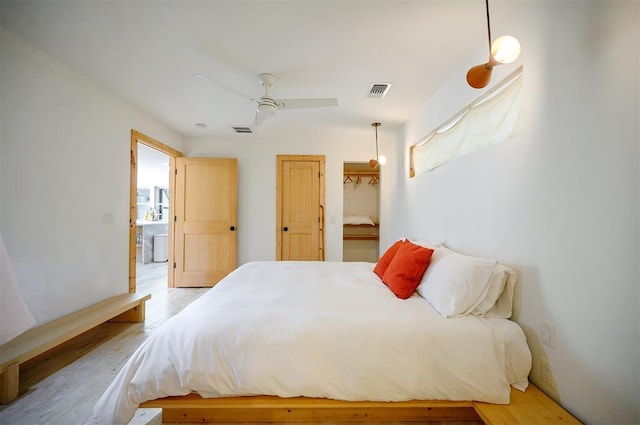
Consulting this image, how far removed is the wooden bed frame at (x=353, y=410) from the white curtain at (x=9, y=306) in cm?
98

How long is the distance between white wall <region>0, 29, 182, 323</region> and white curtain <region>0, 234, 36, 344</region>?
0.66m

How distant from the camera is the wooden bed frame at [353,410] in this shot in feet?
4.15

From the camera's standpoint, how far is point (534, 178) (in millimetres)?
1504

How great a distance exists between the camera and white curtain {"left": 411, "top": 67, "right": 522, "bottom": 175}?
1.73m

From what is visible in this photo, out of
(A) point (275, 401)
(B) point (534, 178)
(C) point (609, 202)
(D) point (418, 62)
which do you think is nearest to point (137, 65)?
(D) point (418, 62)

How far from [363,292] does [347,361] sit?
2.07ft

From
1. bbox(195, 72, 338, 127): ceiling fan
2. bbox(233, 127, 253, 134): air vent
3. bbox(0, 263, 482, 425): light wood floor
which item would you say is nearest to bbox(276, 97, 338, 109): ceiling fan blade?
bbox(195, 72, 338, 127): ceiling fan

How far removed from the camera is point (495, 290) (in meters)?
1.59

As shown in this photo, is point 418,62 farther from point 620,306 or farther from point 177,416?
point 177,416

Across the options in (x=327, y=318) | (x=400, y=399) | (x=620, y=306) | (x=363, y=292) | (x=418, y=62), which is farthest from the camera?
(x=418, y=62)

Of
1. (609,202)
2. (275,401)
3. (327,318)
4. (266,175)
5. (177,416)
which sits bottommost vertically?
(177,416)

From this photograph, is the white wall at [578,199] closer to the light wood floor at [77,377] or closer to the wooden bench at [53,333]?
the light wood floor at [77,377]

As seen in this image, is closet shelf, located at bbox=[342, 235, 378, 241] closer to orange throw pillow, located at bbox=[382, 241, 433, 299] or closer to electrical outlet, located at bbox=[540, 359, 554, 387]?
orange throw pillow, located at bbox=[382, 241, 433, 299]

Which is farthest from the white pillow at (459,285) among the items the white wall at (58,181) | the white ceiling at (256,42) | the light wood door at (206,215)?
the light wood door at (206,215)
